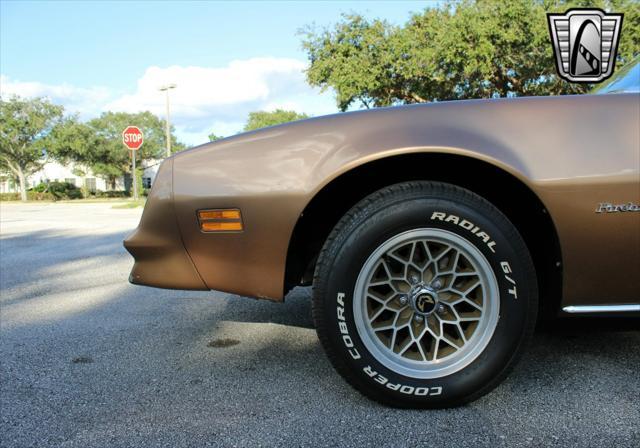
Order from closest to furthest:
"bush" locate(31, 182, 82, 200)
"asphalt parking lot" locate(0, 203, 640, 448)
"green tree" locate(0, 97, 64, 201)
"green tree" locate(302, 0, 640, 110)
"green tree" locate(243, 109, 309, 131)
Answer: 1. "asphalt parking lot" locate(0, 203, 640, 448)
2. "green tree" locate(302, 0, 640, 110)
3. "green tree" locate(0, 97, 64, 201)
4. "bush" locate(31, 182, 82, 200)
5. "green tree" locate(243, 109, 309, 131)

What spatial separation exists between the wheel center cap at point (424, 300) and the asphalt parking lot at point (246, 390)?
1.20ft

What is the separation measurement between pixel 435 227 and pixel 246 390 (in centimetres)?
99

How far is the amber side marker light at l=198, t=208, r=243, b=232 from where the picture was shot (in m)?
1.73

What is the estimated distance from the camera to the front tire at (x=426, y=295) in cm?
161

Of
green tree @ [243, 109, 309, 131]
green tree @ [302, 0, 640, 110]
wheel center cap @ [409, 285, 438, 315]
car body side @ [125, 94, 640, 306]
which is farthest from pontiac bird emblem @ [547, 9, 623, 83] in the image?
green tree @ [243, 109, 309, 131]

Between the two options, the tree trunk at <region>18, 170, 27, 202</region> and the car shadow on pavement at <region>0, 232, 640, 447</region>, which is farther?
the tree trunk at <region>18, 170, 27, 202</region>

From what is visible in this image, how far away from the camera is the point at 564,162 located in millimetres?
1585

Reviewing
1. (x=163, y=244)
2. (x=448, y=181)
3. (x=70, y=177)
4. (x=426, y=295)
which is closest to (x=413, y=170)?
(x=448, y=181)

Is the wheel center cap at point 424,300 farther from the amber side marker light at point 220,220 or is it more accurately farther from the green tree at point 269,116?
the green tree at point 269,116

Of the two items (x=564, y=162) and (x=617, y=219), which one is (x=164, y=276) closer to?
(x=564, y=162)

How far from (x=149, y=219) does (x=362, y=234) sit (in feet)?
2.90

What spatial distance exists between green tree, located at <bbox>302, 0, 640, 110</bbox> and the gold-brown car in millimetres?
12636

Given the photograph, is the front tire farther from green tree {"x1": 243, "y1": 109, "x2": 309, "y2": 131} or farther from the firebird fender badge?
green tree {"x1": 243, "y1": 109, "x2": 309, "y2": 131}

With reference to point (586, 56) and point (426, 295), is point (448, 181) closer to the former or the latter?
point (426, 295)
